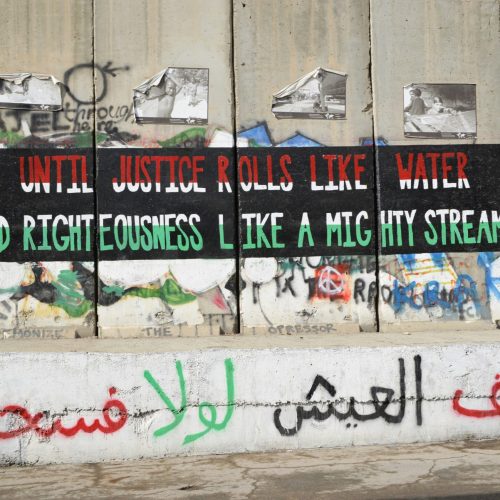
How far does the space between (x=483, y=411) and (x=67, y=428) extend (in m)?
3.68

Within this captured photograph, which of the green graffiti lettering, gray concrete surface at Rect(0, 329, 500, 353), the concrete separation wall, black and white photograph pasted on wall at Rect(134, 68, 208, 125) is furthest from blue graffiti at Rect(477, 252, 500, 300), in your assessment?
black and white photograph pasted on wall at Rect(134, 68, 208, 125)

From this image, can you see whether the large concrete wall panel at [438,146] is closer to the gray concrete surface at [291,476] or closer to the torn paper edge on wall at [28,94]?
the gray concrete surface at [291,476]

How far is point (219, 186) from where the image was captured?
789 cm

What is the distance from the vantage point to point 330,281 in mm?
7980

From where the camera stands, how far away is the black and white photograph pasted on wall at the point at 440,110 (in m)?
8.11

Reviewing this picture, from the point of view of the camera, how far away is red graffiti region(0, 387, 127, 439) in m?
6.73

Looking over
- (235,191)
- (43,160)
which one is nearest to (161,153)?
(235,191)

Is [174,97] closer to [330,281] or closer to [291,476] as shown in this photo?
[330,281]

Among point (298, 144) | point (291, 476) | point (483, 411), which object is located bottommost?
point (291, 476)

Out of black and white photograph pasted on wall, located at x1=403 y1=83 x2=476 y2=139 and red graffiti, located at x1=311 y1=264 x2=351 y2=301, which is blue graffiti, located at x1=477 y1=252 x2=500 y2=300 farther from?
red graffiti, located at x1=311 y1=264 x2=351 y2=301

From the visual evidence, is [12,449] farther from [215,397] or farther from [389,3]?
[389,3]

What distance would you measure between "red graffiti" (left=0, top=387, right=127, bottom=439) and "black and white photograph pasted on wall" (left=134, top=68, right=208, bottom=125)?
2.73m

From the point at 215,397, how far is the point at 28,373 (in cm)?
160

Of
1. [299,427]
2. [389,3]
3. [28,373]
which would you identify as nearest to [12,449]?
[28,373]
